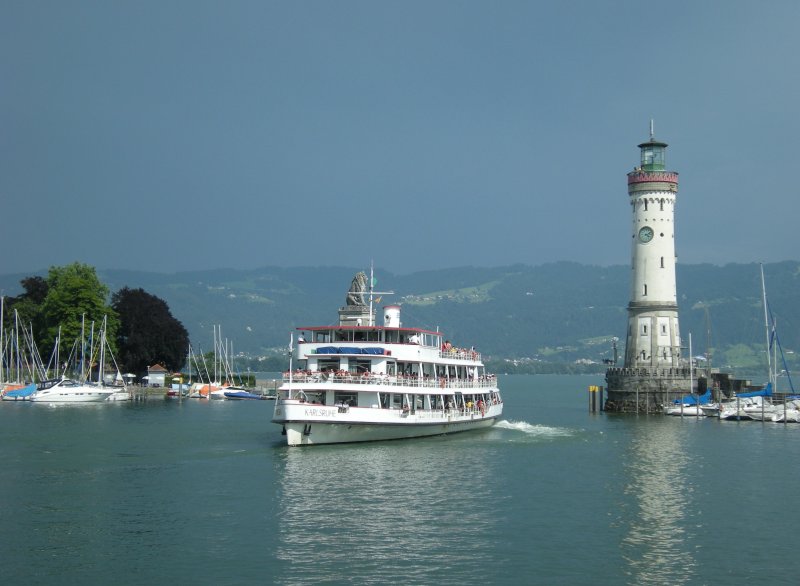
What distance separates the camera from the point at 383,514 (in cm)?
3791

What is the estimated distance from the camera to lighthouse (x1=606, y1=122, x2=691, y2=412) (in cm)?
9062

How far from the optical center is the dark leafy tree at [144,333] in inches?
5217

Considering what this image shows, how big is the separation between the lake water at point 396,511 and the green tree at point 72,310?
55175 mm

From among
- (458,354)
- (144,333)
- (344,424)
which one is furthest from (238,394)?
(344,424)

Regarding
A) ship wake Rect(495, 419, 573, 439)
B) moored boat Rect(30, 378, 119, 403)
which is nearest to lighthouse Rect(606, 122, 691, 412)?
ship wake Rect(495, 419, 573, 439)

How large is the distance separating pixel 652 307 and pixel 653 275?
115 inches

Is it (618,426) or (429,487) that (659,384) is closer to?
(618,426)

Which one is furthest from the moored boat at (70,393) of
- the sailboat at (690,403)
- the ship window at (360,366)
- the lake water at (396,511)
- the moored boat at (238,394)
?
the sailboat at (690,403)

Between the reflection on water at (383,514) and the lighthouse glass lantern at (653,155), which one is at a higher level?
the lighthouse glass lantern at (653,155)

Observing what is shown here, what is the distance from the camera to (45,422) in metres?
76.6

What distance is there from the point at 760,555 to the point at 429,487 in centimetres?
1504

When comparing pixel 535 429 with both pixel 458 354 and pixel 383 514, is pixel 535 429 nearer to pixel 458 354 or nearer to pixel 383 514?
pixel 458 354

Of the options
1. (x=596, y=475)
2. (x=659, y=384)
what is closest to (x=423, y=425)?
(x=596, y=475)

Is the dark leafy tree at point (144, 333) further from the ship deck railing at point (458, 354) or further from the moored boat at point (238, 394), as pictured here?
the ship deck railing at point (458, 354)
